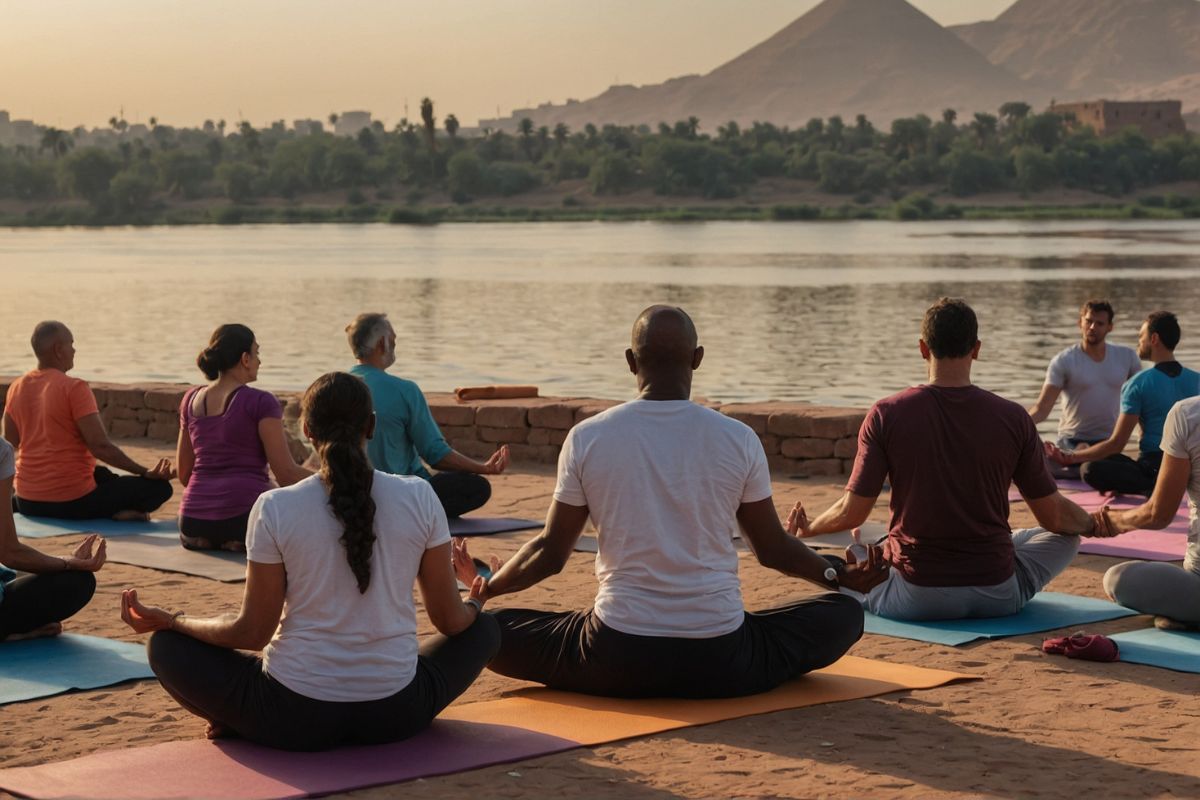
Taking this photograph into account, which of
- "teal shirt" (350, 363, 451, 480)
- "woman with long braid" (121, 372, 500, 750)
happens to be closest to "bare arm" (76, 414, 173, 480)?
"teal shirt" (350, 363, 451, 480)

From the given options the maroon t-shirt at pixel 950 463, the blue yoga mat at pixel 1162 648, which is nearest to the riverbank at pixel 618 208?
the blue yoga mat at pixel 1162 648

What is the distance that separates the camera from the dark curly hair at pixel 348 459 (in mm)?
3781

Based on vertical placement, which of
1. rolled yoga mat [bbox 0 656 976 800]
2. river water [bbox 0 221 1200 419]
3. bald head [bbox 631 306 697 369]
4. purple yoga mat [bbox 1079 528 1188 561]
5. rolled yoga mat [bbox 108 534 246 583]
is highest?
bald head [bbox 631 306 697 369]

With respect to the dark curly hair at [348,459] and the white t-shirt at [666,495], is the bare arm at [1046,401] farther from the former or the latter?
the dark curly hair at [348,459]

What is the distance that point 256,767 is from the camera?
389cm

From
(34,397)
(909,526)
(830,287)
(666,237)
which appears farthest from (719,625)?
(666,237)

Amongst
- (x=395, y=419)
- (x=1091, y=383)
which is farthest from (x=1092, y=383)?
(x=395, y=419)

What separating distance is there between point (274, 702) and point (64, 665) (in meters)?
1.41

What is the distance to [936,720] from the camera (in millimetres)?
4422

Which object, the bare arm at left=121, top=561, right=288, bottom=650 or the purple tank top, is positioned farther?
the purple tank top

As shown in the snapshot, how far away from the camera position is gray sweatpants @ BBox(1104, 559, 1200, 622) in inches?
211

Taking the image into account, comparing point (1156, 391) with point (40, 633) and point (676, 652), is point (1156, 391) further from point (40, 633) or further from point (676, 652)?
point (40, 633)

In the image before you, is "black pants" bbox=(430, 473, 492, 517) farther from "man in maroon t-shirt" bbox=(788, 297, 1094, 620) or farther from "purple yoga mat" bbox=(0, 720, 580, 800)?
"purple yoga mat" bbox=(0, 720, 580, 800)

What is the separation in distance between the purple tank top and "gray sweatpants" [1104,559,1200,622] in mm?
3273
